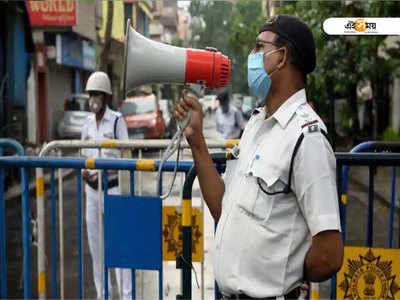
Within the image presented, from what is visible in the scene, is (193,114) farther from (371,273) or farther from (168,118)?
(168,118)

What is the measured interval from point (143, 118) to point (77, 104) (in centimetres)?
490

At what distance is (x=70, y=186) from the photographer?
38.1 ft

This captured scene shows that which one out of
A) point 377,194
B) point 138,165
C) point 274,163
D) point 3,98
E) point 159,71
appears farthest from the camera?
point 3,98

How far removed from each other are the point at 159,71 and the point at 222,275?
83cm

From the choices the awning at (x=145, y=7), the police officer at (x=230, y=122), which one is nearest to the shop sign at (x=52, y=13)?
the police officer at (x=230, y=122)

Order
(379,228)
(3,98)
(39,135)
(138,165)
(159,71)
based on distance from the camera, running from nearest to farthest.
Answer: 1. (159,71)
2. (138,165)
3. (379,228)
4. (3,98)
5. (39,135)

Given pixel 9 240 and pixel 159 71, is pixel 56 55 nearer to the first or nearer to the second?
pixel 9 240

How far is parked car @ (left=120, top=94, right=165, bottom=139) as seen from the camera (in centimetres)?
1961

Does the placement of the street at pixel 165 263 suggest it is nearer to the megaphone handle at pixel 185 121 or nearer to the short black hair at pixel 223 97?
the megaphone handle at pixel 185 121

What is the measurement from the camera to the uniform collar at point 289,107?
1.97m

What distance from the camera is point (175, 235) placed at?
11.4ft

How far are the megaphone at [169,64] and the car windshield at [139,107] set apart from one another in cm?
1785

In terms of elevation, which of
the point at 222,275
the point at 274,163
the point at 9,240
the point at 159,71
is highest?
the point at 159,71

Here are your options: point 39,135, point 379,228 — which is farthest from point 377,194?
point 39,135
